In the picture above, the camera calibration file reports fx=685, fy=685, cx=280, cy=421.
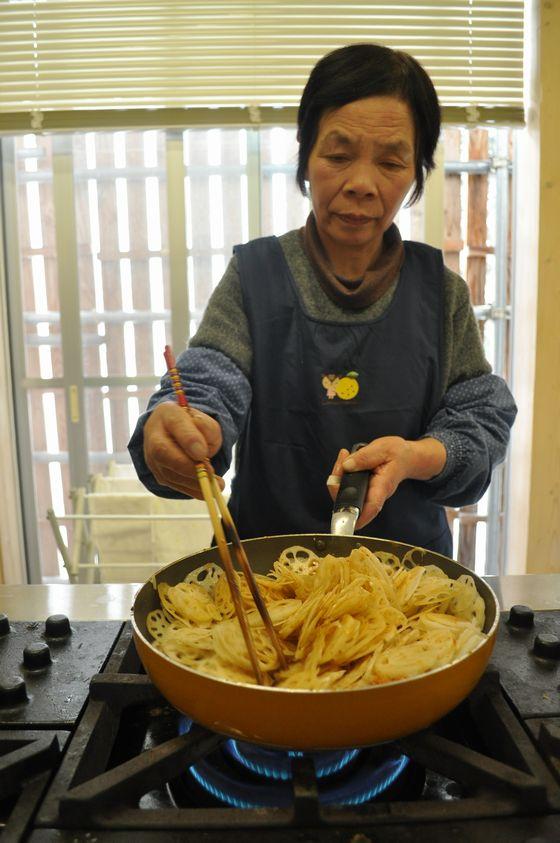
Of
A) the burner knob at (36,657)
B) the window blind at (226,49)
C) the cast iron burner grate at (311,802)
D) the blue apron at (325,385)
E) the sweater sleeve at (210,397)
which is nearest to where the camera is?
the cast iron burner grate at (311,802)

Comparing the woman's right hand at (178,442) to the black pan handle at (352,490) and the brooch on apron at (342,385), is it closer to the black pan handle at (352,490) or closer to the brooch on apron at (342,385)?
the black pan handle at (352,490)

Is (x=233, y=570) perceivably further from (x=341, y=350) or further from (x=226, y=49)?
(x=226, y=49)

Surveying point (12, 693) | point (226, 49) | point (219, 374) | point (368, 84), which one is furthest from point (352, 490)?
point (226, 49)

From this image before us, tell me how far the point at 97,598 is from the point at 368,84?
1044mm

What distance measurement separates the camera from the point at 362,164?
1257mm

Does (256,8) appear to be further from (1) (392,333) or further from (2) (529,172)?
(1) (392,333)

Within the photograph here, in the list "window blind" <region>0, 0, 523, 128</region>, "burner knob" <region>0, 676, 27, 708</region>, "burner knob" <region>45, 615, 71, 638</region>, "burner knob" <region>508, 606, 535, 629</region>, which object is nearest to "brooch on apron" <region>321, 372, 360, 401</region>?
"burner knob" <region>508, 606, 535, 629</region>

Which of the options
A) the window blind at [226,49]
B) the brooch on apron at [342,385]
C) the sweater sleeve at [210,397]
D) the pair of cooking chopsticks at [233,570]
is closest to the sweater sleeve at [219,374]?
the sweater sleeve at [210,397]

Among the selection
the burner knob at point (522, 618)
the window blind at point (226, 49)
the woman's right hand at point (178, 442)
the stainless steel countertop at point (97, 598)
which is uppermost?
the window blind at point (226, 49)

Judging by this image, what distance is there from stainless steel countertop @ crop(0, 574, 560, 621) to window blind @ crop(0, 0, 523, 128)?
2.02m

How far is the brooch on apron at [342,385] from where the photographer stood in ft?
4.58

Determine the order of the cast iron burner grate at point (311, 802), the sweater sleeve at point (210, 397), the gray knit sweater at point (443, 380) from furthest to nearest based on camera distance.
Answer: the gray knit sweater at point (443, 380), the sweater sleeve at point (210, 397), the cast iron burner grate at point (311, 802)

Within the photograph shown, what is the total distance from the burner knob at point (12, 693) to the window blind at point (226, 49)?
2380 mm

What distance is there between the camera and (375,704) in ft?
1.94
